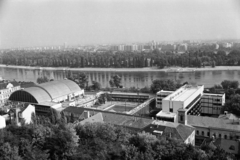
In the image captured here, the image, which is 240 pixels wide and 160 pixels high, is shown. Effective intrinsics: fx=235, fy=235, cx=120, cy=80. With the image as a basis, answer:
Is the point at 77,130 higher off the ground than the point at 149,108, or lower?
higher

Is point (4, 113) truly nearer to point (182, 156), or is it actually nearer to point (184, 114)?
point (184, 114)

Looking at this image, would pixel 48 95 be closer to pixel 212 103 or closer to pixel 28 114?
pixel 28 114

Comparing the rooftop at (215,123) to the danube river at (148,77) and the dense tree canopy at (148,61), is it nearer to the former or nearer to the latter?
the danube river at (148,77)

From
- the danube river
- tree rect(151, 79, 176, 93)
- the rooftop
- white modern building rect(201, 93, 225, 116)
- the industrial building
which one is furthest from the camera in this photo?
the danube river

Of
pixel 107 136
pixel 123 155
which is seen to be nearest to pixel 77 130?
pixel 107 136

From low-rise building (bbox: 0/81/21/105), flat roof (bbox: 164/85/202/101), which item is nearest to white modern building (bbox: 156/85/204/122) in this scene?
flat roof (bbox: 164/85/202/101)

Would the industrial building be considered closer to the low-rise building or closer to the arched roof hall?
the arched roof hall

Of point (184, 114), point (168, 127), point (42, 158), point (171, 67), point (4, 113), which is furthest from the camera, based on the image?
point (171, 67)

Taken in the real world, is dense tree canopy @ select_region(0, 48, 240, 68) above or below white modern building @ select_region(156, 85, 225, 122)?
above
